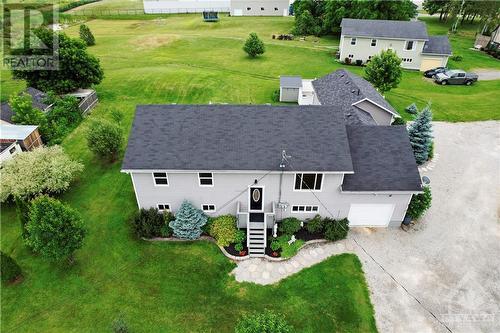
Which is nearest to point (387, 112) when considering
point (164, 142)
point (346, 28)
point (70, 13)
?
point (164, 142)

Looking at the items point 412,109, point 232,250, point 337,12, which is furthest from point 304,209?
point 337,12

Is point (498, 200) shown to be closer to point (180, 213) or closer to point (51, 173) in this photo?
point (180, 213)

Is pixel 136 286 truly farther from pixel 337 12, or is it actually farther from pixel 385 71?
pixel 337 12

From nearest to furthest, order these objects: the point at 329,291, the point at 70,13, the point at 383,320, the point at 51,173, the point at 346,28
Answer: the point at 383,320
the point at 329,291
the point at 51,173
the point at 346,28
the point at 70,13

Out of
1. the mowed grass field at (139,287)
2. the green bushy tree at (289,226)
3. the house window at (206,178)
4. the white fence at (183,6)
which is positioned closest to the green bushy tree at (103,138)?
the mowed grass field at (139,287)

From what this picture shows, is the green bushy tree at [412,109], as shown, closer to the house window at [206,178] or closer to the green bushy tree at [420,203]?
the green bushy tree at [420,203]
